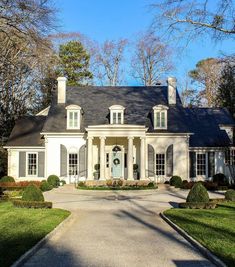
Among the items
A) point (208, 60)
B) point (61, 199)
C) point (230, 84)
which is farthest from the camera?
point (208, 60)

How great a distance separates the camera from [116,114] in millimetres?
33625

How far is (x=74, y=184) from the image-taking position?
32.0m

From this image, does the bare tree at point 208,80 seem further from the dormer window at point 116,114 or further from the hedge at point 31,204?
the hedge at point 31,204

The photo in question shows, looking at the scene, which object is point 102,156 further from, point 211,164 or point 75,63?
point 75,63

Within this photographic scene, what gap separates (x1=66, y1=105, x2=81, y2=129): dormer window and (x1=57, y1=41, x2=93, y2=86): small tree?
2057cm

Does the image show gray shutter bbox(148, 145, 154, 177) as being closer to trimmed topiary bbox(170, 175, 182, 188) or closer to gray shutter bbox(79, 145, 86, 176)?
trimmed topiary bbox(170, 175, 182, 188)

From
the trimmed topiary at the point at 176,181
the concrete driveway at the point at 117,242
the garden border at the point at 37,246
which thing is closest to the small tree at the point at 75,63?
the trimmed topiary at the point at 176,181

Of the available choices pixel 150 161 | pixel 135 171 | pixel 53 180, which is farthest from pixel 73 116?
pixel 150 161

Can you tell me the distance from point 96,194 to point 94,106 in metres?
11.9

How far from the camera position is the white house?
3166cm

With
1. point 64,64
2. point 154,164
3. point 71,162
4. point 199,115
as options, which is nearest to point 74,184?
point 71,162

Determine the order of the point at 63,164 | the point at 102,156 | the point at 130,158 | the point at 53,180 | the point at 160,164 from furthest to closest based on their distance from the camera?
the point at 160,164
the point at 63,164
the point at 102,156
the point at 130,158
the point at 53,180

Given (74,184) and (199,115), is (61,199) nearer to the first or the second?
(74,184)

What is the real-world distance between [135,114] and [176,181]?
24.5 feet
